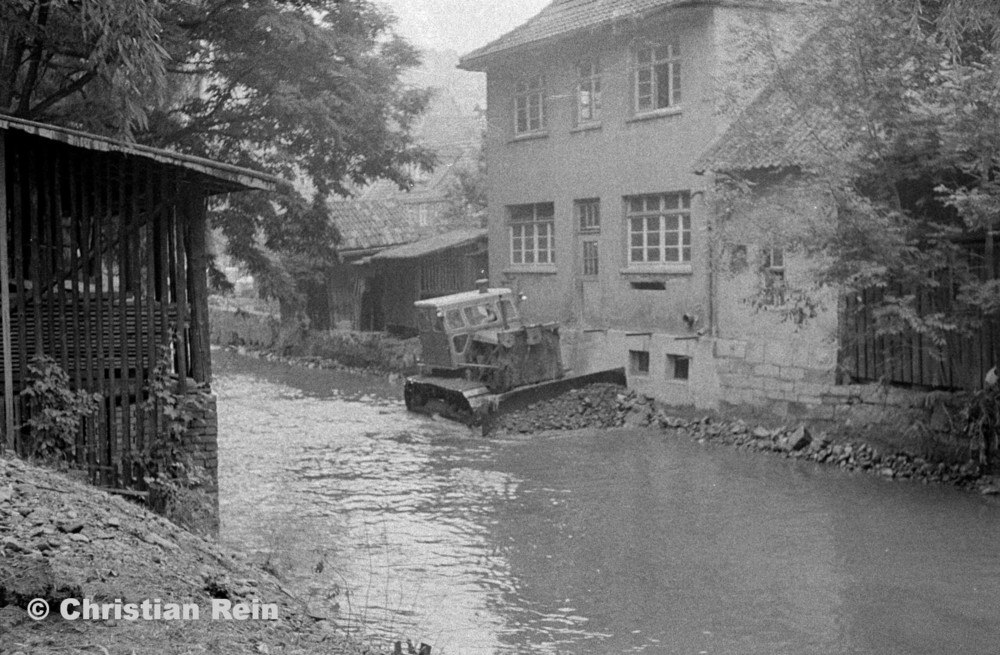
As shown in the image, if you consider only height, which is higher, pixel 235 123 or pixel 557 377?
pixel 235 123

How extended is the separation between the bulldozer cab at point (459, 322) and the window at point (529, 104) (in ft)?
20.1

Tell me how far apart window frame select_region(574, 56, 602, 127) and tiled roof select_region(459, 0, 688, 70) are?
3.03 ft

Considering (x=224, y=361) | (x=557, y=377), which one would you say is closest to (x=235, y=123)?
(x=557, y=377)

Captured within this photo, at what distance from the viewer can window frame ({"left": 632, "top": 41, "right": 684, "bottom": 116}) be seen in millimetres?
24531

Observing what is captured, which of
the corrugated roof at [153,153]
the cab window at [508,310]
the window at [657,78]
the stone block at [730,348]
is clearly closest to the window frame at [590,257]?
the cab window at [508,310]

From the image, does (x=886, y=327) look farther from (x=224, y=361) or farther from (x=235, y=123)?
(x=224, y=361)

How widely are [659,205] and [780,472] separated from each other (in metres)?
8.51

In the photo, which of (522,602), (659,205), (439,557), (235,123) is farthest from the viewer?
(659,205)

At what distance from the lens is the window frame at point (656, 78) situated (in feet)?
80.5

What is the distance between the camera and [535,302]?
28422 mm

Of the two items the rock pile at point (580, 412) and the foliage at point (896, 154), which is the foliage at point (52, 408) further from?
the rock pile at point (580, 412)

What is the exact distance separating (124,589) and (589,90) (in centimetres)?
2172

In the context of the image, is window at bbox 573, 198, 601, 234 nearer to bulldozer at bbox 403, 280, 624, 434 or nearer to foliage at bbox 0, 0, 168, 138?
bulldozer at bbox 403, 280, 624, 434

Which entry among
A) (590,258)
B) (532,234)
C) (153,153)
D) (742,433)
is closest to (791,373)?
(742,433)
